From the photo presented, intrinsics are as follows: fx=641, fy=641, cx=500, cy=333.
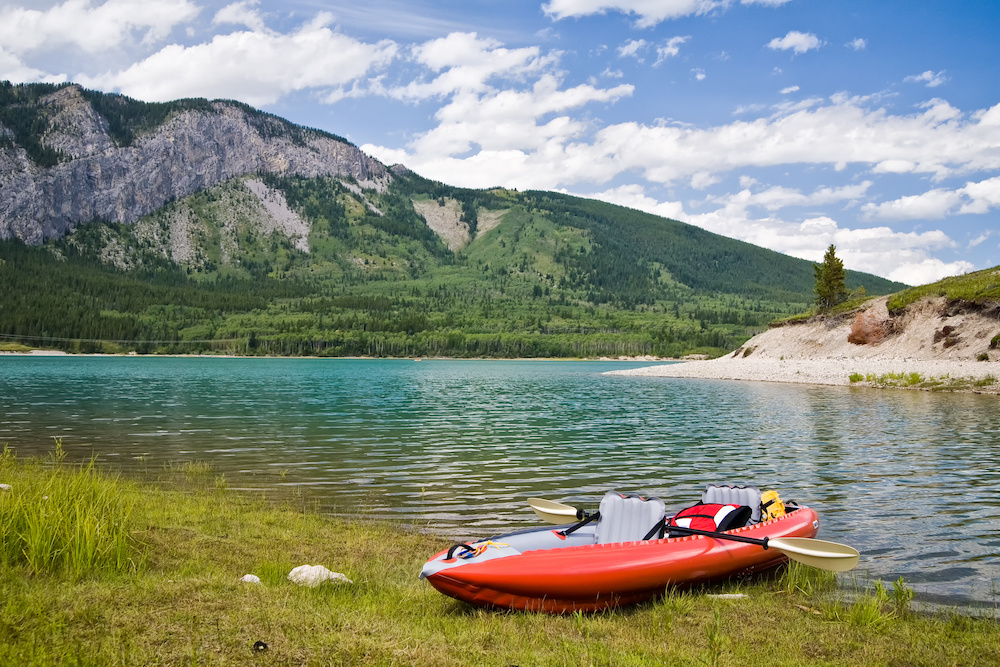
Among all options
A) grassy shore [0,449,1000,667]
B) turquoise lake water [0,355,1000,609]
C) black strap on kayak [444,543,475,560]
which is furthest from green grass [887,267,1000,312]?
black strap on kayak [444,543,475,560]

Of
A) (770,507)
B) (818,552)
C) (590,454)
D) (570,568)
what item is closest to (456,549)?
(570,568)

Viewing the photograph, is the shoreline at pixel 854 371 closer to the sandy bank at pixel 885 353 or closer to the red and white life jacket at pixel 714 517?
the sandy bank at pixel 885 353

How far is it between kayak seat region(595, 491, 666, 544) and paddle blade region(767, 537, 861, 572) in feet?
7.14

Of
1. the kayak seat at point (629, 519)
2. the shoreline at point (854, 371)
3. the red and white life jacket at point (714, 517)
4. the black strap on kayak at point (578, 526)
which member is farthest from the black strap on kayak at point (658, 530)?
the shoreline at point (854, 371)

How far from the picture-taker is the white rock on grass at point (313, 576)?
9.59 m

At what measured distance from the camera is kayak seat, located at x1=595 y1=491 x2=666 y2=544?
35.6 feet

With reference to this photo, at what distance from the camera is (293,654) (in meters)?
6.54

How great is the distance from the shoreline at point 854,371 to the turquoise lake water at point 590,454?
5.02 m

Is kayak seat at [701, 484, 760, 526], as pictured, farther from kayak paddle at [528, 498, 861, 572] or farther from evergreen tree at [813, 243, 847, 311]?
evergreen tree at [813, 243, 847, 311]

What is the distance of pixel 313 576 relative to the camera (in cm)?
971

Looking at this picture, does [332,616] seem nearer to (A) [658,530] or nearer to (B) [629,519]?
(B) [629,519]

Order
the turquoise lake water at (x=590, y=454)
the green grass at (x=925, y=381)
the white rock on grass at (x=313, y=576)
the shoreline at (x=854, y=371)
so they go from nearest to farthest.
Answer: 1. the white rock on grass at (x=313, y=576)
2. the turquoise lake water at (x=590, y=454)
3. the green grass at (x=925, y=381)
4. the shoreline at (x=854, y=371)

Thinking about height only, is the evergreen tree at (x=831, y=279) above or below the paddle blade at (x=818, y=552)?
above

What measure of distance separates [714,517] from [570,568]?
3.64 metres
